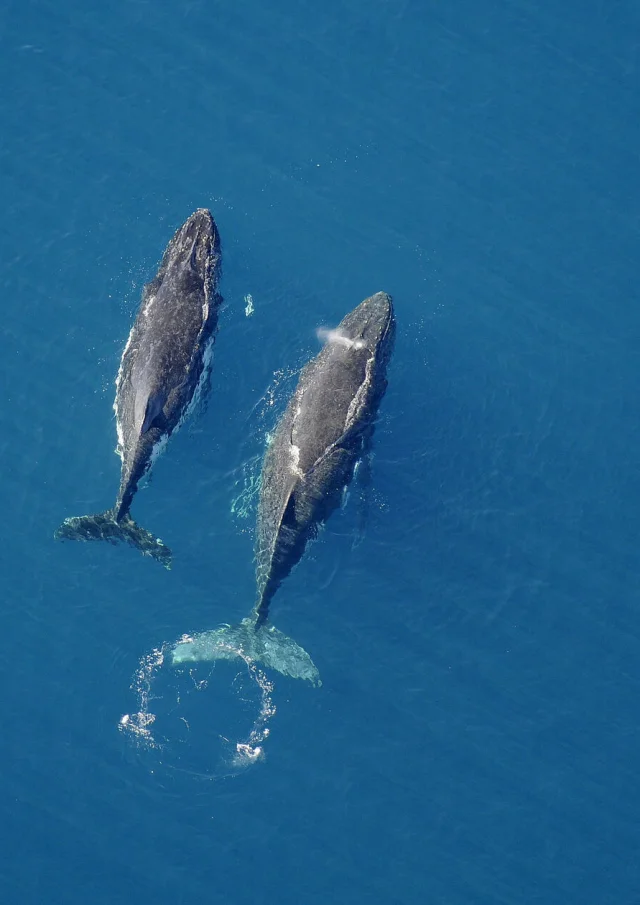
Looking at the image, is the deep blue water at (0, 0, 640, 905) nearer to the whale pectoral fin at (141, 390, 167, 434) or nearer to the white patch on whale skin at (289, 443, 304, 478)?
the whale pectoral fin at (141, 390, 167, 434)

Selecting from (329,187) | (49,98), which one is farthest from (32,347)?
(329,187)

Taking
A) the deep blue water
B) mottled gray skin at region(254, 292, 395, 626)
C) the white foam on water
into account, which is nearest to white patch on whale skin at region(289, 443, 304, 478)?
mottled gray skin at region(254, 292, 395, 626)

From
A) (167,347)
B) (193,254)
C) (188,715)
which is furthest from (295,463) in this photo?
(188,715)

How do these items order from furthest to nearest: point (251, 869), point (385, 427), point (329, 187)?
point (329, 187) → point (385, 427) → point (251, 869)

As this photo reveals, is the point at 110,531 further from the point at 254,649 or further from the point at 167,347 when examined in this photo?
the point at 167,347

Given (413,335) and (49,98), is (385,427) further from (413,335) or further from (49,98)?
(49,98)
